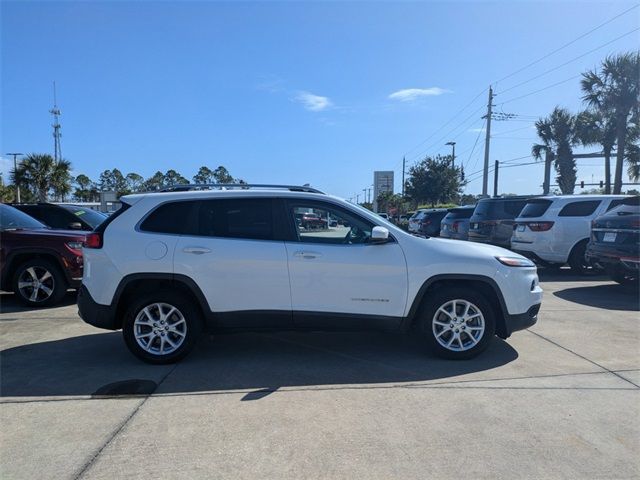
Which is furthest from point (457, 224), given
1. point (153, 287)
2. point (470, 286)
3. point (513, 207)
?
point (153, 287)

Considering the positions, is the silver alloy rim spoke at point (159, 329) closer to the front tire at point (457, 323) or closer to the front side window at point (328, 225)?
the front side window at point (328, 225)

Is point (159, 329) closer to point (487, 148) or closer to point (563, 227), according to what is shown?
point (563, 227)

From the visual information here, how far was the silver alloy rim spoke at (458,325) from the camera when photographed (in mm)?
5000

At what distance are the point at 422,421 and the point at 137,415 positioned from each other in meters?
2.22

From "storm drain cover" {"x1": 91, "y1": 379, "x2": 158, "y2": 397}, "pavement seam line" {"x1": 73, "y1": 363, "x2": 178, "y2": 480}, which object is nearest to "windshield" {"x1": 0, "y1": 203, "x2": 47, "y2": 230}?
"storm drain cover" {"x1": 91, "y1": 379, "x2": 158, "y2": 397}

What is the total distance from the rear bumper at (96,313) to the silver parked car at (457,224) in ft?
39.7

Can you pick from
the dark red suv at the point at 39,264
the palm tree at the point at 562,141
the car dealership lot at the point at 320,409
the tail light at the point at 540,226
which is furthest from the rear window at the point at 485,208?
the palm tree at the point at 562,141

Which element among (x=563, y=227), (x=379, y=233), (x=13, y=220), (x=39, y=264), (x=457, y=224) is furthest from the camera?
(x=457, y=224)

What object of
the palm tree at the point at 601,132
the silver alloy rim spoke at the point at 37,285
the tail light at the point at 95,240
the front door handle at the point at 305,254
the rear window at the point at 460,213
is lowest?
the silver alloy rim spoke at the point at 37,285

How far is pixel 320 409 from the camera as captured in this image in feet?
12.8

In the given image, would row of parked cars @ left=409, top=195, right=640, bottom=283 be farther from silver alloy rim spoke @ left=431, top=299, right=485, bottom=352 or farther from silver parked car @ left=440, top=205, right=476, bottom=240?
silver alloy rim spoke @ left=431, top=299, right=485, bottom=352

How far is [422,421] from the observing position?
369 centimetres

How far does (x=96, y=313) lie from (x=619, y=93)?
1219 inches

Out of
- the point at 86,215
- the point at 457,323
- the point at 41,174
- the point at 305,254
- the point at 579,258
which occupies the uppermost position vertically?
the point at 41,174
